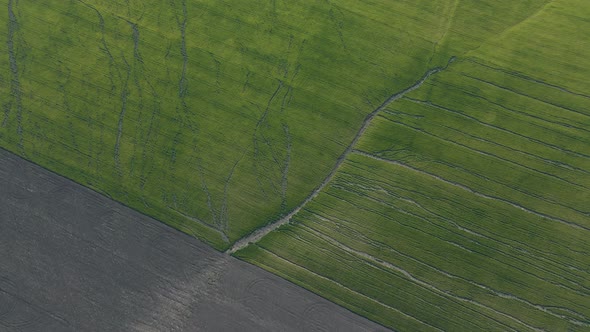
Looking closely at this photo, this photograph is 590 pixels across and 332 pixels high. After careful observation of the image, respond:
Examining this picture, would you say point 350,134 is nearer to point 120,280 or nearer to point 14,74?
point 120,280

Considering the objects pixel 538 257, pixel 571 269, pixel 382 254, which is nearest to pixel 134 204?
pixel 382 254

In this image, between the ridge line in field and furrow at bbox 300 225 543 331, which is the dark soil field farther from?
furrow at bbox 300 225 543 331

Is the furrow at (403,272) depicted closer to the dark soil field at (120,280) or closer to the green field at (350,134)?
the green field at (350,134)

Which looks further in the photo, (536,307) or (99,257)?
(99,257)

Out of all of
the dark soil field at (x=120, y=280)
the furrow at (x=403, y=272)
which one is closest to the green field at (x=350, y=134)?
the furrow at (x=403, y=272)

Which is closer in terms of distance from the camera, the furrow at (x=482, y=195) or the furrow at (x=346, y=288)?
the furrow at (x=346, y=288)

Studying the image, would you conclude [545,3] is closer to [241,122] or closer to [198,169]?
[241,122]
